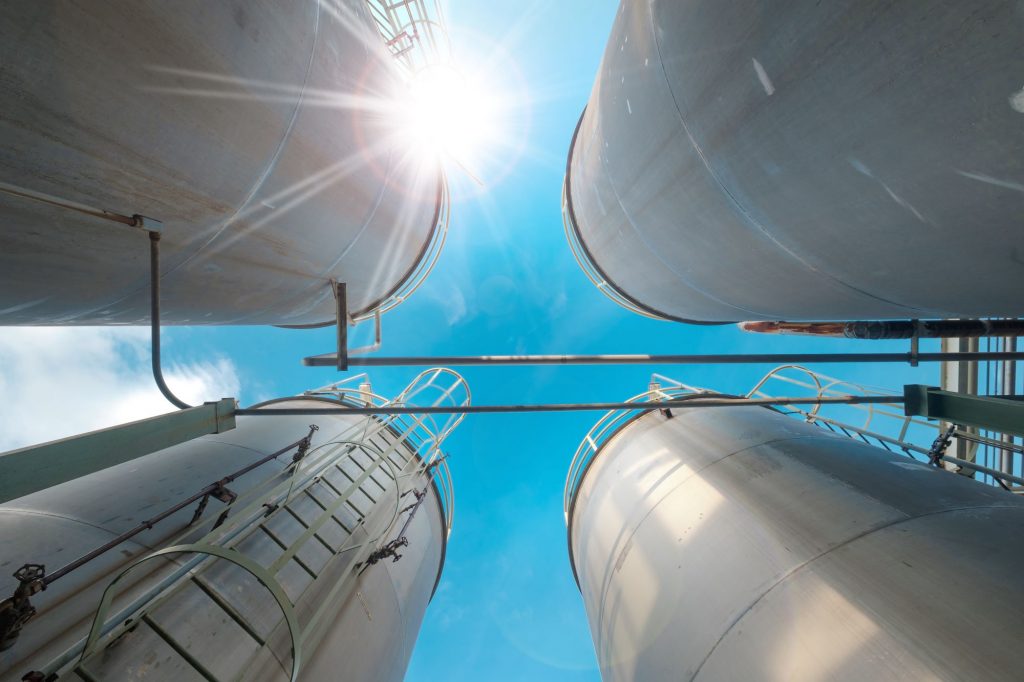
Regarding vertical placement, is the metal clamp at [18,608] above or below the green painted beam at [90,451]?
below

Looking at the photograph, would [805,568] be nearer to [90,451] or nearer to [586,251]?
[90,451]

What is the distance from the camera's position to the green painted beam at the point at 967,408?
3279mm

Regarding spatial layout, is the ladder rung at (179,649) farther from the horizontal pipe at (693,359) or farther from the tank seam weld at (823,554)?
the tank seam weld at (823,554)

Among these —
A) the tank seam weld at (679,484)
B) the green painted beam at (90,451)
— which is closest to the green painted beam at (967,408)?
the tank seam weld at (679,484)

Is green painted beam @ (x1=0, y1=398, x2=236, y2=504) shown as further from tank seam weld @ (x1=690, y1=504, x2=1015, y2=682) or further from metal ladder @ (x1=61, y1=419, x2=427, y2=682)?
tank seam weld @ (x1=690, y1=504, x2=1015, y2=682)

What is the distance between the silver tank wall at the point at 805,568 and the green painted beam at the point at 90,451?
437cm

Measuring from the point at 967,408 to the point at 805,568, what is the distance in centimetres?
219

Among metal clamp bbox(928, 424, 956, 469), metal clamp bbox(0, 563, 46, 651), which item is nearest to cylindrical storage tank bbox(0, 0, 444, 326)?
metal clamp bbox(0, 563, 46, 651)

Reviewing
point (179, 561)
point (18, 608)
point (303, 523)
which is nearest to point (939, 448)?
point (303, 523)

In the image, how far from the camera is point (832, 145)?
91.0 inches

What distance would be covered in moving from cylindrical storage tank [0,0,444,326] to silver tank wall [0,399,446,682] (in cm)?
167

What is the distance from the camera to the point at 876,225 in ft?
8.39

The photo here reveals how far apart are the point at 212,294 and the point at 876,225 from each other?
18.6 ft

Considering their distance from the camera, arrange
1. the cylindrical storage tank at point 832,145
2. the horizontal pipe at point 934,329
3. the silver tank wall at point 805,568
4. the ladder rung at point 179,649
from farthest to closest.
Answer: the horizontal pipe at point 934,329
the ladder rung at point 179,649
the silver tank wall at point 805,568
the cylindrical storage tank at point 832,145
